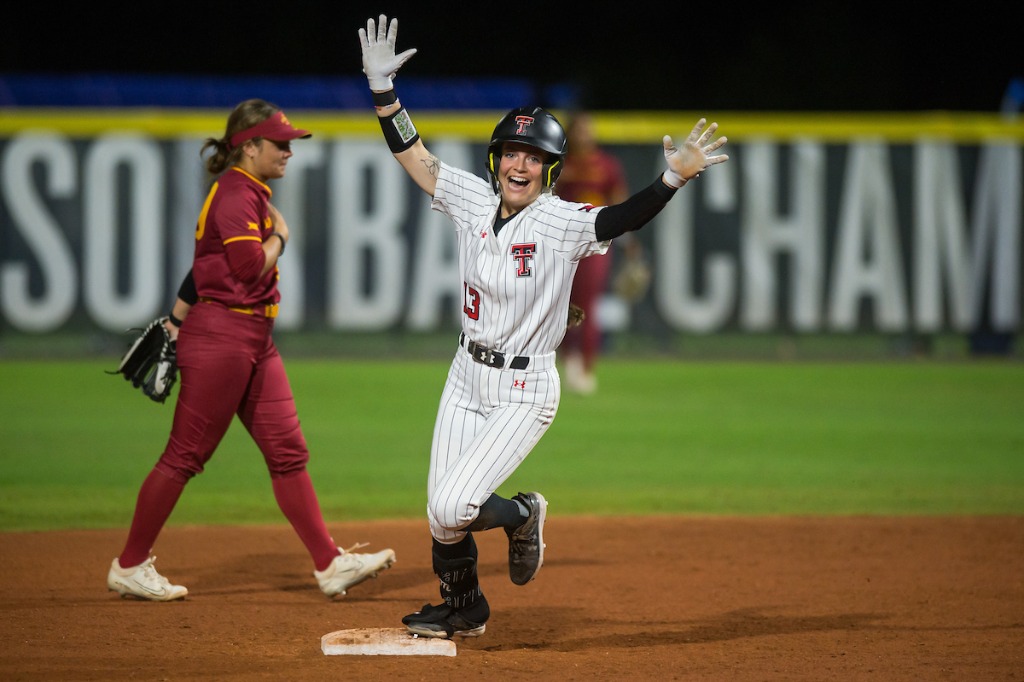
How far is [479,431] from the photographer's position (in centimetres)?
455

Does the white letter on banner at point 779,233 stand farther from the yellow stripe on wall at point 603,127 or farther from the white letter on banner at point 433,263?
the white letter on banner at point 433,263

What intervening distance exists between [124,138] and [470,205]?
10121 millimetres

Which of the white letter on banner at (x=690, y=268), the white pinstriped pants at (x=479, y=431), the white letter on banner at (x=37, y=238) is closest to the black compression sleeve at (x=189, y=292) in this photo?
the white pinstriped pants at (x=479, y=431)

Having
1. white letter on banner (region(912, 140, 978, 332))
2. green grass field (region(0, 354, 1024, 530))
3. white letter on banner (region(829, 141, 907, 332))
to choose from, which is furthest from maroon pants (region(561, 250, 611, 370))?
white letter on banner (region(912, 140, 978, 332))

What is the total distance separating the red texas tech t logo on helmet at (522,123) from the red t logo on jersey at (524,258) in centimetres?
40

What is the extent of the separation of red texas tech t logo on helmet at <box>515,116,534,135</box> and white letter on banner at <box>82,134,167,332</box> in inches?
395

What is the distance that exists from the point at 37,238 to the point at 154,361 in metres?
8.97

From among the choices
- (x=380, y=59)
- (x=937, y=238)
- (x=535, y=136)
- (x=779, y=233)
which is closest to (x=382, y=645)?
(x=535, y=136)

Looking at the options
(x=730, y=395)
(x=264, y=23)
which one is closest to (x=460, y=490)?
(x=730, y=395)

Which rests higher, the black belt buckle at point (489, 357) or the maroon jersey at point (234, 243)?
the maroon jersey at point (234, 243)

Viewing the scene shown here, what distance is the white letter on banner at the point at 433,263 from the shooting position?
46.1 ft

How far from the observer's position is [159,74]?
23.9m

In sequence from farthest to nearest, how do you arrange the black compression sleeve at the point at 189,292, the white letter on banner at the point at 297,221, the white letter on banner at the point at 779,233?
the white letter on banner at the point at 779,233 → the white letter on banner at the point at 297,221 → the black compression sleeve at the point at 189,292

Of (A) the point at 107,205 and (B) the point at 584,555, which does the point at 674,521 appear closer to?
(B) the point at 584,555
